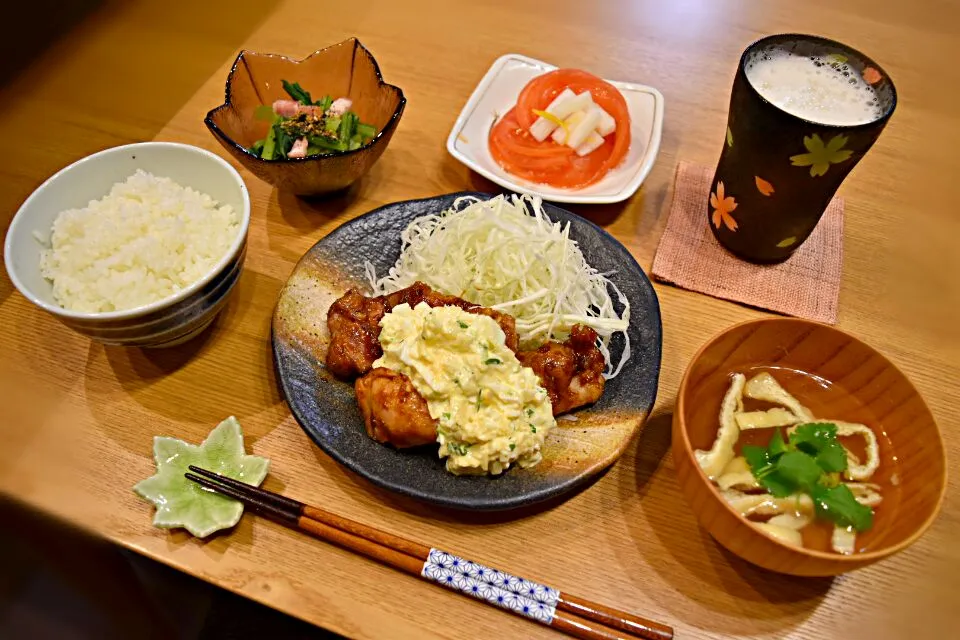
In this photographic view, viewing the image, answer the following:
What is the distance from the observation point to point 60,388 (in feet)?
6.11

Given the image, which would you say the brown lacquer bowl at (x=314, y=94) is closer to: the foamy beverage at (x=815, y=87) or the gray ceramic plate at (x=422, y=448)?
the gray ceramic plate at (x=422, y=448)

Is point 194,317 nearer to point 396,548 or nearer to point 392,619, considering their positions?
point 396,548

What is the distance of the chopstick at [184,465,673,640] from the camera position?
1426 millimetres

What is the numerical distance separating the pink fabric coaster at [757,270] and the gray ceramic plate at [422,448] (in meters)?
0.29

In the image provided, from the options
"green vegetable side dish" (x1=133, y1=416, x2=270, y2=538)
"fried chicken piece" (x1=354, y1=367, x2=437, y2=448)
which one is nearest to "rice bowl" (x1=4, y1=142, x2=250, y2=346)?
"green vegetable side dish" (x1=133, y1=416, x2=270, y2=538)

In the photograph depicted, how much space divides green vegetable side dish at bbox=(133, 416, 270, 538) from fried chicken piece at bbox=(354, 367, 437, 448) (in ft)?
1.06

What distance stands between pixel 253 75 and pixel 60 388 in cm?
125

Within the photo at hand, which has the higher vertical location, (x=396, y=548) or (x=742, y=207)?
(x=742, y=207)

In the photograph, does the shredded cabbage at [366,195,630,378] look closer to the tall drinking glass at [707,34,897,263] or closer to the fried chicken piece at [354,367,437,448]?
the fried chicken piece at [354,367,437,448]

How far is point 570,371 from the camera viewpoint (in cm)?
169

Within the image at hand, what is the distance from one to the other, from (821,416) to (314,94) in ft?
6.68

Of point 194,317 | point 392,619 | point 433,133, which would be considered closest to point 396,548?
point 392,619

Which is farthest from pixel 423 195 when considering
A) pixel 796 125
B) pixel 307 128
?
pixel 796 125

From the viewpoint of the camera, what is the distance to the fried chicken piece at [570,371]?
167cm
